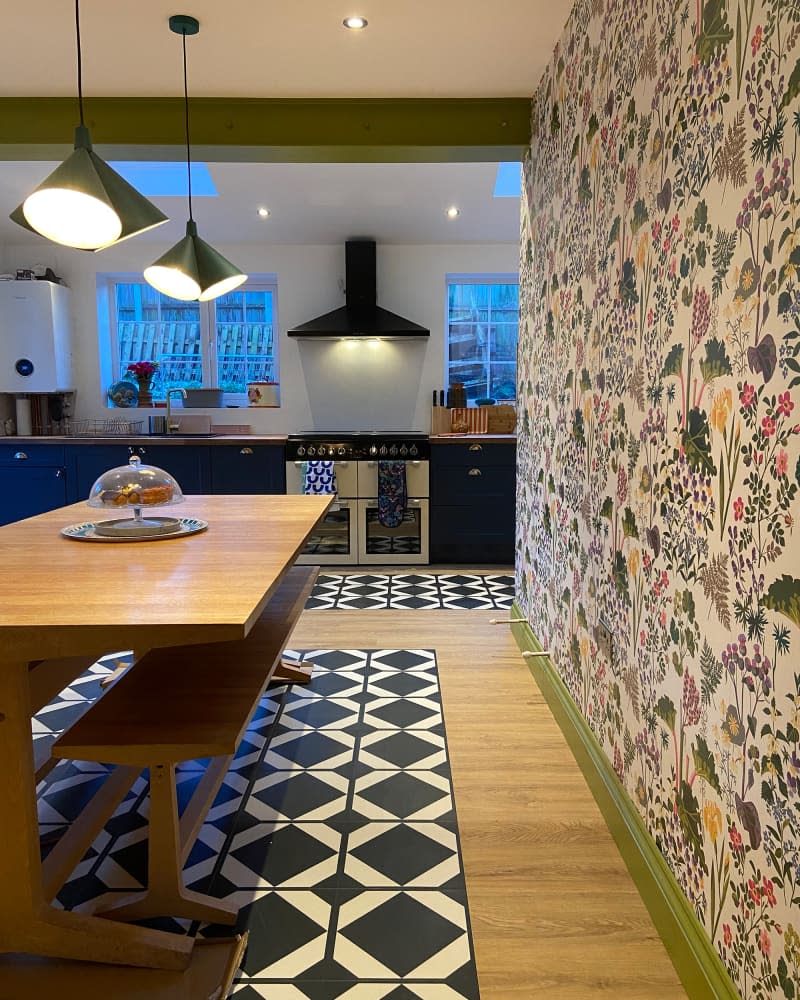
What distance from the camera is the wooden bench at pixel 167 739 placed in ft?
5.46

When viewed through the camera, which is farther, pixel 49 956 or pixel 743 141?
pixel 49 956

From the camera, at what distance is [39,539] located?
7.55 feet

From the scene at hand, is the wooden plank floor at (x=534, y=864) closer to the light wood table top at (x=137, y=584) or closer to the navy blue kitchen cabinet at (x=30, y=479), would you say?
the light wood table top at (x=137, y=584)

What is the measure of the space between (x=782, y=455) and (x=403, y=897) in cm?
135

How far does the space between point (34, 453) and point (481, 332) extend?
334 centimetres

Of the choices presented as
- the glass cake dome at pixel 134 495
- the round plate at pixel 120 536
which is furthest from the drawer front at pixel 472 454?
the glass cake dome at pixel 134 495

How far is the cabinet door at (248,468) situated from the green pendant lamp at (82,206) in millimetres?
3386

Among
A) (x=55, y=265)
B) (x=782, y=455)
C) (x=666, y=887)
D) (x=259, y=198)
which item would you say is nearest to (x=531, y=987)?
(x=666, y=887)

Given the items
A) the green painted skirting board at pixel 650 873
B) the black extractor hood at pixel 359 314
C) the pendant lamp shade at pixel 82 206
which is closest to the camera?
the green painted skirting board at pixel 650 873

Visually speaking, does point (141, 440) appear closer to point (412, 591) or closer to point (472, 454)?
point (412, 591)

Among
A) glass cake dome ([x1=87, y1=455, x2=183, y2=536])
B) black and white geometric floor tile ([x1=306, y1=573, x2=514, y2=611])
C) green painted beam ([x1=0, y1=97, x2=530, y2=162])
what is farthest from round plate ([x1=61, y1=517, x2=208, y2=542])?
black and white geometric floor tile ([x1=306, y1=573, x2=514, y2=611])

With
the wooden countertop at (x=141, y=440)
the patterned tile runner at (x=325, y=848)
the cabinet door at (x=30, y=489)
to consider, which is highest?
the wooden countertop at (x=141, y=440)

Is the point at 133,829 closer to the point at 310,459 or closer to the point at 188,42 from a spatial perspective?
the point at 188,42

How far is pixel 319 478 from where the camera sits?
5344 mm
